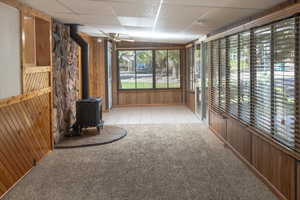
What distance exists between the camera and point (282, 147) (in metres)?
3.34

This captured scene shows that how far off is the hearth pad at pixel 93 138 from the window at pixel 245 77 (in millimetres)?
2620

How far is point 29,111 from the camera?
171 inches

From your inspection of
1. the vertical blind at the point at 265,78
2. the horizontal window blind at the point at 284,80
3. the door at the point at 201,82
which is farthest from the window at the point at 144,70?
the horizontal window blind at the point at 284,80

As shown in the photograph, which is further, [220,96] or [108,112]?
[108,112]

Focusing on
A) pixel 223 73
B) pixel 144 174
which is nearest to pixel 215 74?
pixel 223 73

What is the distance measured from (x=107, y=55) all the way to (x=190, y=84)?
296 cm

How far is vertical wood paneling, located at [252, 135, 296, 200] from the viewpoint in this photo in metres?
3.17

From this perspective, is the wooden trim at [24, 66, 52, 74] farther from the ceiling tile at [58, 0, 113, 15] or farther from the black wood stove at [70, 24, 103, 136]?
the black wood stove at [70, 24, 103, 136]

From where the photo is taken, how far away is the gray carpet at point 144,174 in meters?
3.53

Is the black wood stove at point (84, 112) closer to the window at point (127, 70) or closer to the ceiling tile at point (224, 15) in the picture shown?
the ceiling tile at point (224, 15)

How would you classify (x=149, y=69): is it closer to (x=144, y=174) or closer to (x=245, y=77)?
(x=245, y=77)

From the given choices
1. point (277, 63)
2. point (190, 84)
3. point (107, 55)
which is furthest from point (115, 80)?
point (277, 63)

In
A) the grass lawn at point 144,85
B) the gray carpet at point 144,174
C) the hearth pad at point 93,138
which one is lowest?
the gray carpet at point 144,174

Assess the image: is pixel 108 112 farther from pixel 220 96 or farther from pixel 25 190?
pixel 25 190
